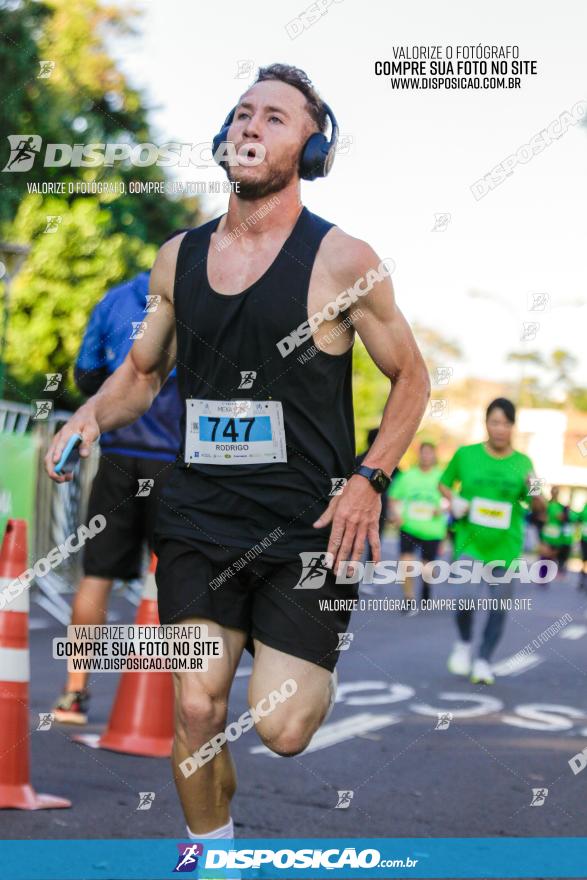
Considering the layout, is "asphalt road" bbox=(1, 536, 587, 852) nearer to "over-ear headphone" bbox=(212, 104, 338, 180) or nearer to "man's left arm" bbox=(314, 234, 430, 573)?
"man's left arm" bbox=(314, 234, 430, 573)

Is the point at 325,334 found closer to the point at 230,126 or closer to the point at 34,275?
the point at 230,126

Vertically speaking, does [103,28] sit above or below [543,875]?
above

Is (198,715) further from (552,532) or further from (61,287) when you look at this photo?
(61,287)

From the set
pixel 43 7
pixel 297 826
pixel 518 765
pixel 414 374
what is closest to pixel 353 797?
pixel 297 826

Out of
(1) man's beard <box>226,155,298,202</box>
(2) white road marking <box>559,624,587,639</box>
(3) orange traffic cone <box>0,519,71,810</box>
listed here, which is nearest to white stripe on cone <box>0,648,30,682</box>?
(3) orange traffic cone <box>0,519,71,810</box>

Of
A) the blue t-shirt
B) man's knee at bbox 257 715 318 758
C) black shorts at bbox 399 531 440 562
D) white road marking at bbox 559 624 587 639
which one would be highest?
the blue t-shirt

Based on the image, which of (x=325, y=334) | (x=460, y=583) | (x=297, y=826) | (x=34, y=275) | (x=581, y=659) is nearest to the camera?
(x=325, y=334)

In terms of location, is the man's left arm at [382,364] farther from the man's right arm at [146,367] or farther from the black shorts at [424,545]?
the black shorts at [424,545]

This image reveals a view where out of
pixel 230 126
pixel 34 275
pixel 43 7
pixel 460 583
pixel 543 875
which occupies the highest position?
pixel 43 7

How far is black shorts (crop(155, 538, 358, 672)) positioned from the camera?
12.0 ft

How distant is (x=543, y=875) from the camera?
13.5 feet

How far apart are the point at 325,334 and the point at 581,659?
824cm

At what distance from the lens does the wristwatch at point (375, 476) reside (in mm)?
3635

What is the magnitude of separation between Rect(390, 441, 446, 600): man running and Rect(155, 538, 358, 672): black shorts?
9.56 meters
